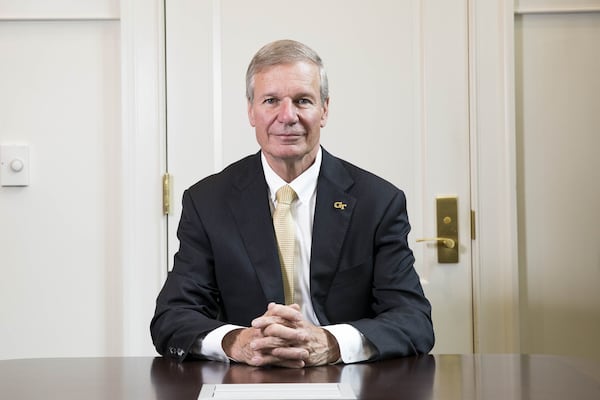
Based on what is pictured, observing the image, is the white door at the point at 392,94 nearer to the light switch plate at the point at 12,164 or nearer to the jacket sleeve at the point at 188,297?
the light switch plate at the point at 12,164

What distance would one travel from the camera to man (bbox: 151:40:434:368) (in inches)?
79.2

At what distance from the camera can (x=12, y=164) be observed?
9.73 ft

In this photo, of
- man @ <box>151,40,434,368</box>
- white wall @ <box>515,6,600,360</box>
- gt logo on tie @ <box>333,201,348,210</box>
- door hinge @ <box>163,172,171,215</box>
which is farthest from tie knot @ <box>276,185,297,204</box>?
white wall @ <box>515,6,600,360</box>

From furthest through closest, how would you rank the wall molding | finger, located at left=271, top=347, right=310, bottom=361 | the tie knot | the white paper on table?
1. the wall molding
2. the tie knot
3. finger, located at left=271, top=347, right=310, bottom=361
4. the white paper on table

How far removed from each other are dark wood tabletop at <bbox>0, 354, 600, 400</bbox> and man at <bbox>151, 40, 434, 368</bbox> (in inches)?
10.7

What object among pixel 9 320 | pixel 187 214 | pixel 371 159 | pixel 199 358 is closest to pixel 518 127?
pixel 371 159

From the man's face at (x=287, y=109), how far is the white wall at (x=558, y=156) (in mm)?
1156

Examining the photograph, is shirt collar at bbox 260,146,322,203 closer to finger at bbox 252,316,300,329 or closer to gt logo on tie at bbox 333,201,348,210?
gt logo on tie at bbox 333,201,348,210

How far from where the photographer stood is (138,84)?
2.92m

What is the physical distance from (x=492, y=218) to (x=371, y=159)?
47cm

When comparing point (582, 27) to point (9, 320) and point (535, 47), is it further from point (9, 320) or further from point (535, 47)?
point (9, 320)

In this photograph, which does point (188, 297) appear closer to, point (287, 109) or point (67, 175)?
point (287, 109)

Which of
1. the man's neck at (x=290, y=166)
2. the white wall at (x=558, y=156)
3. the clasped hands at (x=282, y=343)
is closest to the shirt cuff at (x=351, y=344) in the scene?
the clasped hands at (x=282, y=343)

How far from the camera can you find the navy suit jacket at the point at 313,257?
200cm
